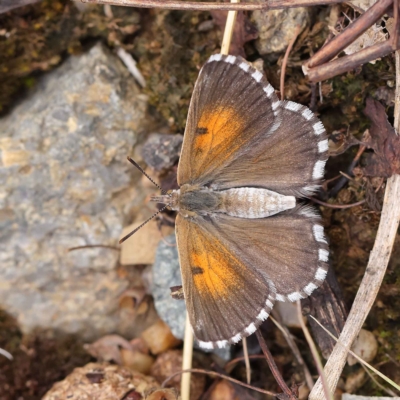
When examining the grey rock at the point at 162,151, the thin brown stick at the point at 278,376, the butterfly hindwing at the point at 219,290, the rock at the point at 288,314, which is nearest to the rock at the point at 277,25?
the grey rock at the point at 162,151

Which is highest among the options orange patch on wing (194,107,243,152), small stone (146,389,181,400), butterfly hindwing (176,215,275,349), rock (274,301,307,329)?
orange patch on wing (194,107,243,152)

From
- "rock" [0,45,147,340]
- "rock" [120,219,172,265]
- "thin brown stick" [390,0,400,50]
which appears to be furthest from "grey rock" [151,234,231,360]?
"thin brown stick" [390,0,400,50]

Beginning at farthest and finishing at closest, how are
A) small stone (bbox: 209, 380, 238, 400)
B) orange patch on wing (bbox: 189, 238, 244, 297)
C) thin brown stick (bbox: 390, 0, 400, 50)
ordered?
1. small stone (bbox: 209, 380, 238, 400)
2. orange patch on wing (bbox: 189, 238, 244, 297)
3. thin brown stick (bbox: 390, 0, 400, 50)

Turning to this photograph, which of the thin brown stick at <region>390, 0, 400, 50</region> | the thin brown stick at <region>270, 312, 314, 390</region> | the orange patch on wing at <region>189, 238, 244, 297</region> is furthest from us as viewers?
the thin brown stick at <region>270, 312, 314, 390</region>

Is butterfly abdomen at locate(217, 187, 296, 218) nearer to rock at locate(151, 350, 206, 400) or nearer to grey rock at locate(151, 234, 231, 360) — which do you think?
grey rock at locate(151, 234, 231, 360)

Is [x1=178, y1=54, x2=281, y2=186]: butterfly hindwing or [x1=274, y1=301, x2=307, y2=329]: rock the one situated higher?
[x1=178, y1=54, x2=281, y2=186]: butterfly hindwing

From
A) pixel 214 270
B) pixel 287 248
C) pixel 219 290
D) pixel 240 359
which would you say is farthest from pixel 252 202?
pixel 240 359

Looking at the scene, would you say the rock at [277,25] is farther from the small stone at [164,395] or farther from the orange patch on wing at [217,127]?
the small stone at [164,395]
